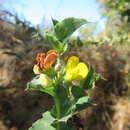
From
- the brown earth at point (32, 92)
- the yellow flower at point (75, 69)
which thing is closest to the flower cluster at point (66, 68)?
the yellow flower at point (75, 69)

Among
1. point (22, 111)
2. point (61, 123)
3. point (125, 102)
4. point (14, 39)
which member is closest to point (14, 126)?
point (22, 111)

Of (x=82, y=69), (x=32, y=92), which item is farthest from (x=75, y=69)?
(x=32, y=92)

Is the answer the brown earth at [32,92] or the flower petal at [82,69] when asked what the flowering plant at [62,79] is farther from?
the brown earth at [32,92]

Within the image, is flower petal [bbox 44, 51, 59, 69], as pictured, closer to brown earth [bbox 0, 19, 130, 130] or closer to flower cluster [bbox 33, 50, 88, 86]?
flower cluster [bbox 33, 50, 88, 86]

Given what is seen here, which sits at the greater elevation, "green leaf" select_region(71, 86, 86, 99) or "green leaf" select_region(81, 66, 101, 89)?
"green leaf" select_region(81, 66, 101, 89)

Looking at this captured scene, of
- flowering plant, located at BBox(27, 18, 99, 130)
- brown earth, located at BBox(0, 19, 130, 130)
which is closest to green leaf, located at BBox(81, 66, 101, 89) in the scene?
flowering plant, located at BBox(27, 18, 99, 130)

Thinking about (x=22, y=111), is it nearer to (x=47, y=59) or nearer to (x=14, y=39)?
(x=14, y=39)

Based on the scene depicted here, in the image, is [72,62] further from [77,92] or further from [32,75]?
[32,75]

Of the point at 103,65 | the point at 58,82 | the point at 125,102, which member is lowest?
the point at 125,102
